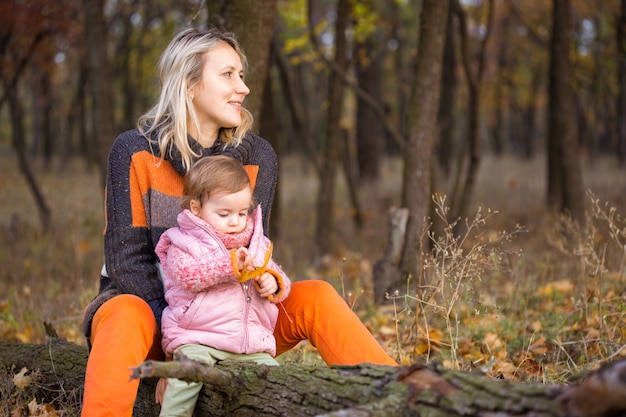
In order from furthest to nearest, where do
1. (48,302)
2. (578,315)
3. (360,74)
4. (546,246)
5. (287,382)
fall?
(360,74)
(546,246)
(48,302)
(578,315)
(287,382)

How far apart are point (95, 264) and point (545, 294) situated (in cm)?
455

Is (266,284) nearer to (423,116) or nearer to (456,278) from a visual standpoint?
(456,278)

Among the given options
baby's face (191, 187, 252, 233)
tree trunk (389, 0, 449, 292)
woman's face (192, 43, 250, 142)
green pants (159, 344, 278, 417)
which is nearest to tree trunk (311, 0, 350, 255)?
tree trunk (389, 0, 449, 292)

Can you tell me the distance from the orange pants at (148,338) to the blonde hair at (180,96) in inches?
29.2

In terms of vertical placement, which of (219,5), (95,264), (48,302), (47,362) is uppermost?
(219,5)

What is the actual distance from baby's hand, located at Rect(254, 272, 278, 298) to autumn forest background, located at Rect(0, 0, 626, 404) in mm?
720

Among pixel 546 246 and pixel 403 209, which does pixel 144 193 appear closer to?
pixel 403 209

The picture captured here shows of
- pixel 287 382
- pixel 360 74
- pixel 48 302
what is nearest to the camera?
pixel 287 382

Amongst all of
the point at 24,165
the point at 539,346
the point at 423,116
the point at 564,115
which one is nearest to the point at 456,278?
the point at 539,346

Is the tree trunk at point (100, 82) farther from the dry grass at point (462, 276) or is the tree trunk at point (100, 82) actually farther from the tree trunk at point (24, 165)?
the tree trunk at point (24, 165)

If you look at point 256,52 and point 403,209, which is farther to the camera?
point 403,209

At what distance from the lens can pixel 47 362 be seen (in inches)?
138

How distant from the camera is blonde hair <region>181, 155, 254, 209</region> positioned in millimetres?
2949

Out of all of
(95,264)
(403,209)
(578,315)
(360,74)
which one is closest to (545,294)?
(578,315)
